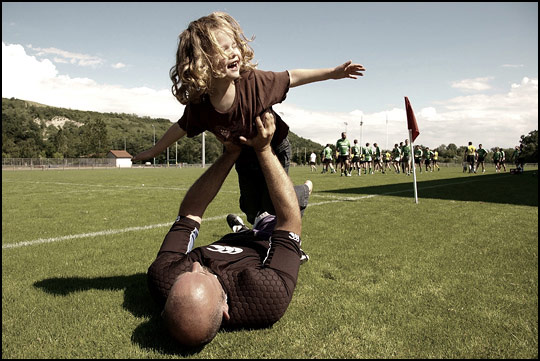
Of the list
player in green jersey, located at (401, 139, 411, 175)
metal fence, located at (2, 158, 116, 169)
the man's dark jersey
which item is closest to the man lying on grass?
the man's dark jersey

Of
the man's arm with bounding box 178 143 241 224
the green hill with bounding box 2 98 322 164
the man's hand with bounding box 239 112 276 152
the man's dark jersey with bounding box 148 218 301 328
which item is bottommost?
the man's dark jersey with bounding box 148 218 301 328

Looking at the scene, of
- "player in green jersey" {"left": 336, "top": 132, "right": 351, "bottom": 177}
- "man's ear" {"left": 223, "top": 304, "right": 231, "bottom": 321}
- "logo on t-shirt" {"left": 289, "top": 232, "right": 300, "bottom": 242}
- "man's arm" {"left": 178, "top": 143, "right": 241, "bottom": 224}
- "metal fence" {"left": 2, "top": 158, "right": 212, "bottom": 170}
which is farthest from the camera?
"metal fence" {"left": 2, "top": 158, "right": 212, "bottom": 170}

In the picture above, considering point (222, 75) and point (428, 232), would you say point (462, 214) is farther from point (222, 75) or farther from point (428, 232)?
point (222, 75)

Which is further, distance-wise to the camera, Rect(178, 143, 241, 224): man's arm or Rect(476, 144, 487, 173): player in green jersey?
Rect(476, 144, 487, 173): player in green jersey

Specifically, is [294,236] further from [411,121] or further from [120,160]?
[120,160]

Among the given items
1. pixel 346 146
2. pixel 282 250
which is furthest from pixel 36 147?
pixel 282 250

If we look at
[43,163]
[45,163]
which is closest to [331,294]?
[43,163]

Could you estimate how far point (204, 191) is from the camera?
3094 millimetres

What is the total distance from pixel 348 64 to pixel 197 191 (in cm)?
175

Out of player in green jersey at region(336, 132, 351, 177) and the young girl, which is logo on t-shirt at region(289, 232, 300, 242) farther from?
player in green jersey at region(336, 132, 351, 177)

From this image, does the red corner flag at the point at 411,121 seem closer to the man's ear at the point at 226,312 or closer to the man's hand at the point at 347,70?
the man's hand at the point at 347,70

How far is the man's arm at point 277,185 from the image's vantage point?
2752mm

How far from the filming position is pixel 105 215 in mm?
7500

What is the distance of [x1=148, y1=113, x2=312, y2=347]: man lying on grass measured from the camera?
1.99 meters
